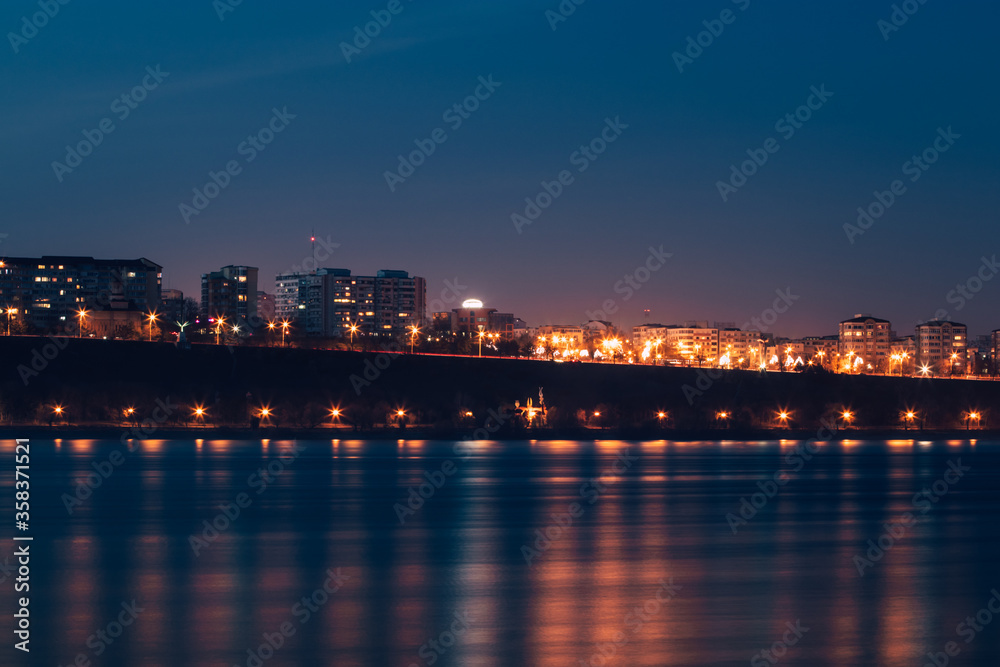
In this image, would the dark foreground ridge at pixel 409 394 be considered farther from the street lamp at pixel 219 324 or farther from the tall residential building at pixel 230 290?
the tall residential building at pixel 230 290

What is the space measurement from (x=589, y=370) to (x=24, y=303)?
301 ft

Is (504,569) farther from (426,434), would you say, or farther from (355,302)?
(355,302)

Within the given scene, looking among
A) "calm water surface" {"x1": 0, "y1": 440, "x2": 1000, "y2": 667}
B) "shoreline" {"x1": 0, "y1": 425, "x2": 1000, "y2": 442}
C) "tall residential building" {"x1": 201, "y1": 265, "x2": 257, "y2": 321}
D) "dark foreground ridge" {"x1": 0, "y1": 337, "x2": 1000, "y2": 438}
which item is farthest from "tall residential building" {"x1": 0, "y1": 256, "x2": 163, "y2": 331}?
"calm water surface" {"x1": 0, "y1": 440, "x2": 1000, "y2": 667}

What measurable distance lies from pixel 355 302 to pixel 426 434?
365 feet

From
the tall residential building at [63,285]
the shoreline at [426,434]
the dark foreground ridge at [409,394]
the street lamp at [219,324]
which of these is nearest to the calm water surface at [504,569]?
the shoreline at [426,434]

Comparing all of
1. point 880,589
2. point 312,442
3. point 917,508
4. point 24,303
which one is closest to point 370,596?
point 880,589

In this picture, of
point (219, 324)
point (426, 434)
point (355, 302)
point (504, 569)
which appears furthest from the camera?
point (355, 302)

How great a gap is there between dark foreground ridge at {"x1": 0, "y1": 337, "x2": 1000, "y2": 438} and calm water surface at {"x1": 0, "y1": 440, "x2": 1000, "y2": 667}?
1270 inches

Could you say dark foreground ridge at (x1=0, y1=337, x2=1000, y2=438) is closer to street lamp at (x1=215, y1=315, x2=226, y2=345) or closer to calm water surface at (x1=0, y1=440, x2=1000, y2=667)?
street lamp at (x1=215, y1=315, x2=226, y2=345)

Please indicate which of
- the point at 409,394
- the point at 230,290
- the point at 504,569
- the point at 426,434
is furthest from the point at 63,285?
the point at 504,569

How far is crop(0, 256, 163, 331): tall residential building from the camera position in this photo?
477 feet

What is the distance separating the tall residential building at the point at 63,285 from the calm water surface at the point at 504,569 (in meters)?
107

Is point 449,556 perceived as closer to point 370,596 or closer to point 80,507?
point 370,596

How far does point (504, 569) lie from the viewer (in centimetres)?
2133
